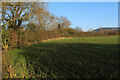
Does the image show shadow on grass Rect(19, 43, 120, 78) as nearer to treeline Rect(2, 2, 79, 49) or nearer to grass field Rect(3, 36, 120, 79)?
grass field Rect(3, 36, 120, 79)

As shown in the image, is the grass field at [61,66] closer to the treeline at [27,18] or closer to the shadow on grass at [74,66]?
the shadow on grass at [74,66]

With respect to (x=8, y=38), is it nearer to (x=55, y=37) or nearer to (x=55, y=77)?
(x=55, y=77)

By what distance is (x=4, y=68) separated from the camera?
4008 millimetres

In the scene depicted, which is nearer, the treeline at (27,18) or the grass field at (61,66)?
the grass field at (61,66)

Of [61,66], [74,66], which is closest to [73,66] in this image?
[74,66]

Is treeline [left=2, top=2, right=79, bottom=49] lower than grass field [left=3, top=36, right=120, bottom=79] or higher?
higher

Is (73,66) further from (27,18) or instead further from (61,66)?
(27,18)

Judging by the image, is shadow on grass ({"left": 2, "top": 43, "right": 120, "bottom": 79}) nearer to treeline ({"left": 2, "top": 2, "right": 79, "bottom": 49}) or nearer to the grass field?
the grass field

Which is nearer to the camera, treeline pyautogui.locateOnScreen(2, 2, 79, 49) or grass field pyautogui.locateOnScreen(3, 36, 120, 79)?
grass field pyautogui.locateOnScreen(3, 36, 120, 79)

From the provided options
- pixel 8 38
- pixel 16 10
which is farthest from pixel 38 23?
pixel 8 38

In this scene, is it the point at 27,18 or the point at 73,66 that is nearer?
the point at 73,66

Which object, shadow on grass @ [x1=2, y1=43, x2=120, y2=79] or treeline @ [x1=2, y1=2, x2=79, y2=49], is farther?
treeline @ [x1=2, y1=2, x2=79, y2=49]

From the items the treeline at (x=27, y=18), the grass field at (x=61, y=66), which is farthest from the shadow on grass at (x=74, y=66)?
Result: the treeline at (x=27, y=18)

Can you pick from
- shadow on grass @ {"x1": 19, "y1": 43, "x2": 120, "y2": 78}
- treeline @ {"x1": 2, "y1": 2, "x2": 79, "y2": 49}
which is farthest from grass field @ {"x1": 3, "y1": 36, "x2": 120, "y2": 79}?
treeline @ {"x1": 2, "y1": 2, "x2": 79, "y2": 49}
